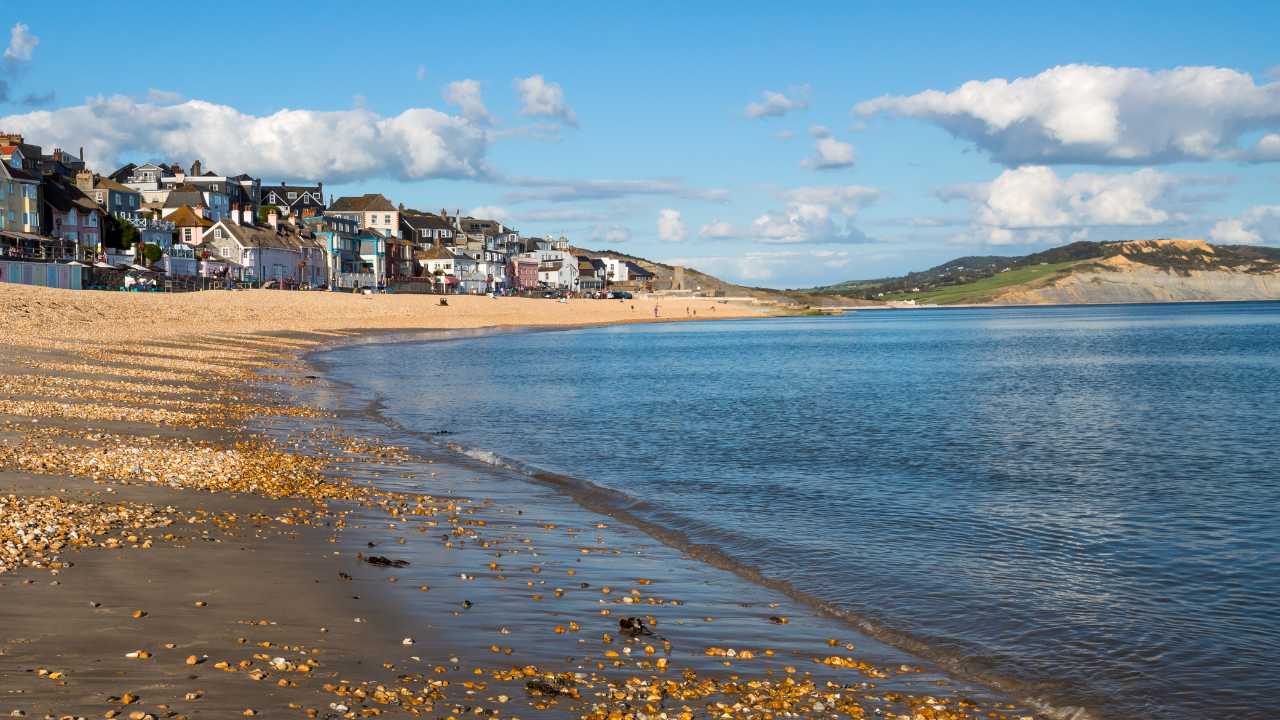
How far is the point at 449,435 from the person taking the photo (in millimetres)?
28297

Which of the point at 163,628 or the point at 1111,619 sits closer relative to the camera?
the point at 163,628

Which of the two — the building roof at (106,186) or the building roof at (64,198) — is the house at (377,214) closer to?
the building roof at (106,186)

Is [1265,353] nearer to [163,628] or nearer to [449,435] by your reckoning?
[449,435]

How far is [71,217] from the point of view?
113188 millimetres

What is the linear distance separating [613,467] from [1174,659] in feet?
46.7

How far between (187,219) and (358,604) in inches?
5650

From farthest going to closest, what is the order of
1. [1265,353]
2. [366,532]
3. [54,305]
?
[1265,353]
[54,305]
[366,532]

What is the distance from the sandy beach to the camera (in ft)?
26.8

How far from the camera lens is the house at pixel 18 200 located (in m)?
102

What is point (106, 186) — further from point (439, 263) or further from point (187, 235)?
point (439, 263)

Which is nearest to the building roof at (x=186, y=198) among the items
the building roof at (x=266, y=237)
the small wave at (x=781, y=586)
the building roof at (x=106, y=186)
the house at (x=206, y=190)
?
the house at (x=206, y=190)

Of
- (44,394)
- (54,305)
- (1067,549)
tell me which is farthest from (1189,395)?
(54,305)

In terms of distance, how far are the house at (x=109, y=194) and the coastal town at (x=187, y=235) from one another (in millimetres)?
181

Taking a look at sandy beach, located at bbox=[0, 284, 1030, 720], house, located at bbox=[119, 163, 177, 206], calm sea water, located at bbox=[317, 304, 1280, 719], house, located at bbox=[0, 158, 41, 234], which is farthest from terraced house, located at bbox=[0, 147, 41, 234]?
sandy beach, located at bbox=[0, 284, 1030, 720]
